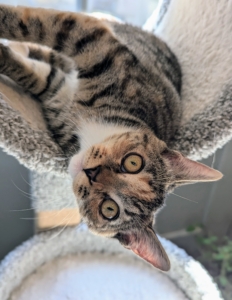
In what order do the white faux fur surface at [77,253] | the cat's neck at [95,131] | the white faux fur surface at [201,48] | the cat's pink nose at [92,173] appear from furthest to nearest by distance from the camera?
the white faux fur surface at [77,253] → the white faux fur surface at [201,48] → the cat's neck at [95,131] → the cat's pink nose at [92,173]

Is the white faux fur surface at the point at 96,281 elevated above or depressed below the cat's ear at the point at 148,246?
below

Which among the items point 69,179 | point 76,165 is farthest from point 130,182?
point 69,179

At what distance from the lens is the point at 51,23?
995 millimetres

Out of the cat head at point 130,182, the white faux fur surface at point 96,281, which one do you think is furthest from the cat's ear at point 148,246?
the white faux fur surface at point 96,281

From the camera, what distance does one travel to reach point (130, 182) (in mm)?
903

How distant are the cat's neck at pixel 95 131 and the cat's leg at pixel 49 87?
0.13 feet

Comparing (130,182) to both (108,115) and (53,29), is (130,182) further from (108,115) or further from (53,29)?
(53,29)

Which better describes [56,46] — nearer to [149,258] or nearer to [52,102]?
[52,102]

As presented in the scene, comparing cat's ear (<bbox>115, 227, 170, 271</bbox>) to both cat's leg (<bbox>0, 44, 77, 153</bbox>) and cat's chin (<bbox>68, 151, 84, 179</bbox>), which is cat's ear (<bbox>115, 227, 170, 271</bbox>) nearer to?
cat's chin (<bbox>68, 151, 84, 179</bbox>)

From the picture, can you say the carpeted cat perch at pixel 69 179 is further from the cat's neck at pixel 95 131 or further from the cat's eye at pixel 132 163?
the cat's eye at pixel 132 163

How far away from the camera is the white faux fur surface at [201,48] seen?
118 centimetres

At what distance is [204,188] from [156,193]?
0.84m

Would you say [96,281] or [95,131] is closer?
Answer: [95,131]

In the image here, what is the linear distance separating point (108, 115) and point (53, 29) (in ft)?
0.97
